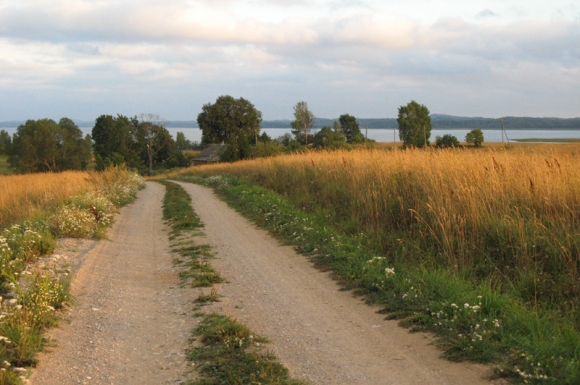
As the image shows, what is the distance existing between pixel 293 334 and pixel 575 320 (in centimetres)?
299

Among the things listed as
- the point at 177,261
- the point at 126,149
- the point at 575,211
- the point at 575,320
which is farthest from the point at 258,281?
the point at 126,149

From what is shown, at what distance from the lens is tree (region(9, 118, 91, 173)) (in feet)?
210

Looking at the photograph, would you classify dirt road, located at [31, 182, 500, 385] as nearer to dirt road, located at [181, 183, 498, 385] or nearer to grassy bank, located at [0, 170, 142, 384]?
dirt road, located at [181, 183, 498, 385]

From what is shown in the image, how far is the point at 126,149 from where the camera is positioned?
78688mm

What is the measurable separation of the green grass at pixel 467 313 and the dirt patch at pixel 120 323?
2.55m

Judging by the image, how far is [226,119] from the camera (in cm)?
9169

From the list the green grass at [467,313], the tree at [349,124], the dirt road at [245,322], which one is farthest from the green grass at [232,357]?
the tree at [349,124]

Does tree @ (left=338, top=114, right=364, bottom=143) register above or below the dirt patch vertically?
above

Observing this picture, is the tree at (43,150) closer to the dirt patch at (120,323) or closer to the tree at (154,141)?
the tree at (154,141)

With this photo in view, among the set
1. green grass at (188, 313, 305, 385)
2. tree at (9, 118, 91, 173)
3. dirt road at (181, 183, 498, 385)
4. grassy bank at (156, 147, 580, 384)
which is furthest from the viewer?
tree at (9, 118, 91, 173)

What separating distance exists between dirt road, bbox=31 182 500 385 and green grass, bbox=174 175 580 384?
263mm

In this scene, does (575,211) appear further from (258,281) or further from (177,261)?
(177,261)

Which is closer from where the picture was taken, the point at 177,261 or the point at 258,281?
the point at 258,281

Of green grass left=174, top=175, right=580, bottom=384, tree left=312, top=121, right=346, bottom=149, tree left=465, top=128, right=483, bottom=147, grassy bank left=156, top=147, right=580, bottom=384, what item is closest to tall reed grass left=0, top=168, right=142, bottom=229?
grassy bank left=156, top=147, right=580, bottom=384
